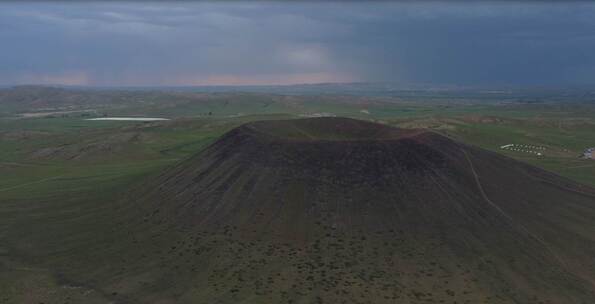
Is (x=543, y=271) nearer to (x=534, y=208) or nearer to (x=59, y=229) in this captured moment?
(x=534, y=208)

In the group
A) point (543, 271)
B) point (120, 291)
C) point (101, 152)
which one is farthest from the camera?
point (101, 152)

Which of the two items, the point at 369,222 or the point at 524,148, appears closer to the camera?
the point at 369,222

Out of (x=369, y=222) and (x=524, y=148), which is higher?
(x=524, y=148)

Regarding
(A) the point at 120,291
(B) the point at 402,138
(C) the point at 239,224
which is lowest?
(A) the point at 120,291

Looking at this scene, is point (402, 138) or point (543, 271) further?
point (402, 138)

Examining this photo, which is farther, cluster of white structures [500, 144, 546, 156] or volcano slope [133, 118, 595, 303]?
cluster of white structures [500, 144, 546, 156]

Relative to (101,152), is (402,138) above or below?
above

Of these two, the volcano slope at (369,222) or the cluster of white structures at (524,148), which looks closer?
the volcano slope at (369,222)

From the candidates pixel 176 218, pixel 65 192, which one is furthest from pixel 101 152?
pixel 176 218
